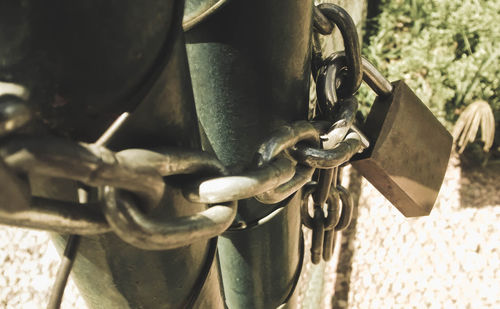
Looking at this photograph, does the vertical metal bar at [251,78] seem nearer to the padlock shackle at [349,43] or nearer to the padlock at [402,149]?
the padlock shackle at [349,43]

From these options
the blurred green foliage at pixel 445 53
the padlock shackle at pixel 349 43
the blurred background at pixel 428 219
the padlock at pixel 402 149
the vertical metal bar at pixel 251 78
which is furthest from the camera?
the blurred green foliage at pixel 445 53

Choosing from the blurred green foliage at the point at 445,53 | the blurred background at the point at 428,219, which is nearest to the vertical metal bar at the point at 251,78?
the blurred background at the point at 428,219

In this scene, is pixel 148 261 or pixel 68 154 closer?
pixel 68 154

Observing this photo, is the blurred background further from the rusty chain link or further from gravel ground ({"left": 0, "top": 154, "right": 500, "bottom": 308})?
the rusty chain link

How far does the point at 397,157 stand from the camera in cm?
81

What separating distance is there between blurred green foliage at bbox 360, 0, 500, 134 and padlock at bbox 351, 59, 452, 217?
2.12m

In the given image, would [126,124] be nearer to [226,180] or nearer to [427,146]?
[226,180]

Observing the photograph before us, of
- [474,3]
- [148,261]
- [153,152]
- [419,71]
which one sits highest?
[153,152]

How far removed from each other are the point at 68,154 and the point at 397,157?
661 millimetres

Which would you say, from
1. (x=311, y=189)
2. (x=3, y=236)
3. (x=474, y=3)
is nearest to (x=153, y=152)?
(x=311, y=189)

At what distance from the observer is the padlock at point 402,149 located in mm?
790

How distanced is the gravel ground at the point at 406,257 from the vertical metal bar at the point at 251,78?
1.39 m

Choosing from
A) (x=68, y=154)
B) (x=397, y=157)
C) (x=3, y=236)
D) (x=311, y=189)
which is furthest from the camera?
(x=3, y=236)

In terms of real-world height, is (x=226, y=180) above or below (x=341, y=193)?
above
